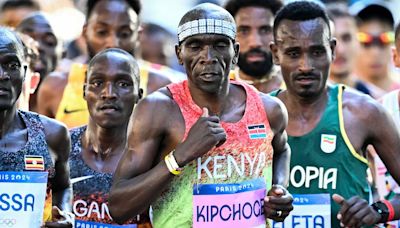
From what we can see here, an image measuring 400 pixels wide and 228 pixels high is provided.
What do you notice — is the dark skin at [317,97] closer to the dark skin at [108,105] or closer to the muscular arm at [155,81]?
the dark skin at [108,105]

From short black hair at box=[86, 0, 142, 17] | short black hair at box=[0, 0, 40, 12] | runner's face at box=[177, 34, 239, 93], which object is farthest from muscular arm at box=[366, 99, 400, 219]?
short black hair at box=[0, 0, 40, 12]

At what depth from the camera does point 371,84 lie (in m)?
13.0

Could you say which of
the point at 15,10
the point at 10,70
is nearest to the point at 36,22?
the point at 15,10

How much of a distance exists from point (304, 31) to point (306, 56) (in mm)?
174

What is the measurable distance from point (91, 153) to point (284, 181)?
59.4 inches

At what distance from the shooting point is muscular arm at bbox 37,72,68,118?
9.53m

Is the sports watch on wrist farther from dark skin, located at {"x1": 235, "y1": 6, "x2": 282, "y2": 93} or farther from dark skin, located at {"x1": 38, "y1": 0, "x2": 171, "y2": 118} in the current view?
dark skin, located at {"x1": 38, "y1": 0, "x2": 171, "y2": 118}

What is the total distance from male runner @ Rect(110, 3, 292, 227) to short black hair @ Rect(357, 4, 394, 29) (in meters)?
6.67

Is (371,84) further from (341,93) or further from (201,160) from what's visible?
(201,160)

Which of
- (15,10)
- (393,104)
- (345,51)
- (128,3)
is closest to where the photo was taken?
(393,104)

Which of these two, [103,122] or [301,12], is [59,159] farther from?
[301,12]

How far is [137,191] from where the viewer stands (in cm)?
630

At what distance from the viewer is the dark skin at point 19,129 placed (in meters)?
6.51

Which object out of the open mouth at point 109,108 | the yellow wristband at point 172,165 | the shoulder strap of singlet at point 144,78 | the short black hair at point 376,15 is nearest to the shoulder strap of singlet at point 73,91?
the shoulder strap of singlet at point 144,78
